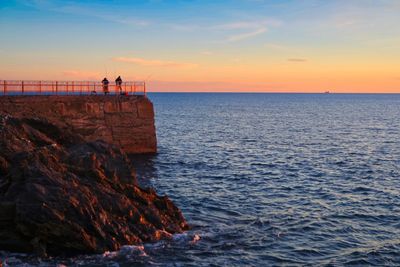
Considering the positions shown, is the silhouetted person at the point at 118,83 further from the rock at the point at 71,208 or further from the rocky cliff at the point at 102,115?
the rock at the point at 71,208

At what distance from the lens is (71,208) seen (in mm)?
18672

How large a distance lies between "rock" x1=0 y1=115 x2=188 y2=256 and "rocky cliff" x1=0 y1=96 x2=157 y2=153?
14196 mm

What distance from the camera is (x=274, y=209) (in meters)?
27.1

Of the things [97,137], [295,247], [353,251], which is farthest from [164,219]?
[97,137]

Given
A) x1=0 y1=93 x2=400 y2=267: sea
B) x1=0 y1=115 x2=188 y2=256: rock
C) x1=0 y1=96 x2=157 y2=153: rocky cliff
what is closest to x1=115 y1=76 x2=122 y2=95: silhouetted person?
x1=0 y1=96 x2=157 y2=153: rocky cliff

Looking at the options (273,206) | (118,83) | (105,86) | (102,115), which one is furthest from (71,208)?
→ (118,83)

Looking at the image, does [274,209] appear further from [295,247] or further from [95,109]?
[95,109]

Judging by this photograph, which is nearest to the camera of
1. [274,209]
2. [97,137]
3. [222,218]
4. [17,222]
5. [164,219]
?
[17,222]

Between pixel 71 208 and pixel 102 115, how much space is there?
25.2 meters

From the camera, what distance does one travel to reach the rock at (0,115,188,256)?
18297 mm

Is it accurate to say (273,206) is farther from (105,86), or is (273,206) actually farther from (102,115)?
(105,86)

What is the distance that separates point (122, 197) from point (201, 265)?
5.00 metres

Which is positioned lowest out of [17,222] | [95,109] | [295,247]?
[295,247]

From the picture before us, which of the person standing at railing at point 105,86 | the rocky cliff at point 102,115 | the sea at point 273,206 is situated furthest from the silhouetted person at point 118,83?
the sea at point 273,206
